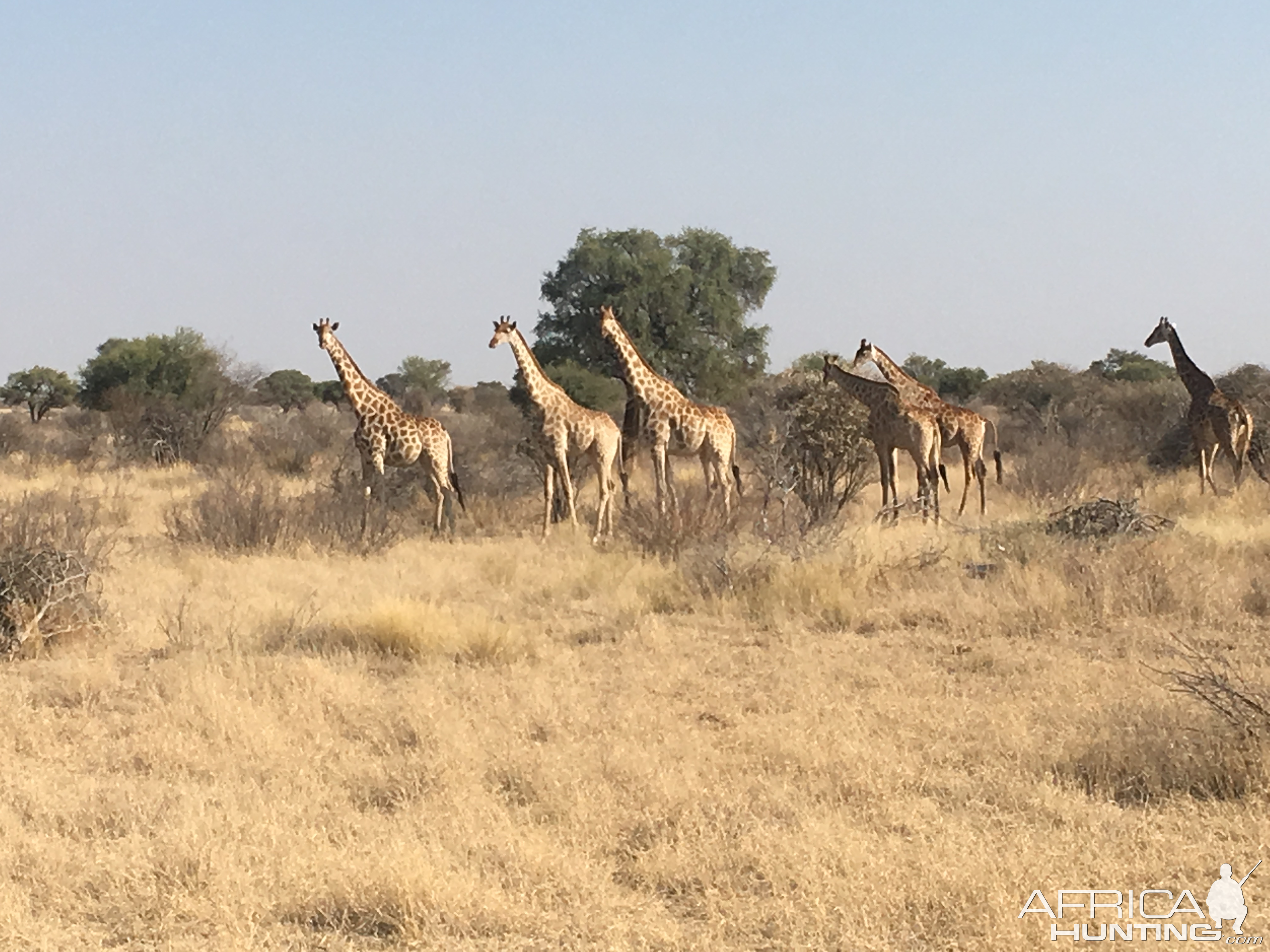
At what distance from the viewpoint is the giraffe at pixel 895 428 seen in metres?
13.4

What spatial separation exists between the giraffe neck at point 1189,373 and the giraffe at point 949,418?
2905 millimetres

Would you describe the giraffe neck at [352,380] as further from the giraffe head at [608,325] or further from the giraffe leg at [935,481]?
the giraffe leg at [935,481]

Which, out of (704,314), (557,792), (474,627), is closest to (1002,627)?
(474,627)

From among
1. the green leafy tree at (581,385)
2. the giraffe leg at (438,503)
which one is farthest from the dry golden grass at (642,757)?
the green leafy tree at (581,385)

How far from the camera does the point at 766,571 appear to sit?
9242 mm

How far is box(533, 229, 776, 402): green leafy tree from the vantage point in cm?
2419

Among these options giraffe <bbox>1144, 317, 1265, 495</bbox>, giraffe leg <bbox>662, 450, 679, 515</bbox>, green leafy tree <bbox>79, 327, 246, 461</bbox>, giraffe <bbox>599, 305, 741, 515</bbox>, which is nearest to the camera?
giraffe leg <bbox>662, 450, 679, 515</bbox>

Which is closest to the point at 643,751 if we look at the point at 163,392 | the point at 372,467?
the point at 372,467

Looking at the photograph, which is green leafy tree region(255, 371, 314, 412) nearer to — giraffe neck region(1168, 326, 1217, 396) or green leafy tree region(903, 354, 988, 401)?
green leafy tree region(903, 354, 988, 401)

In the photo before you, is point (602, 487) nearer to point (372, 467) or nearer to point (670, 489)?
point (670, 489)

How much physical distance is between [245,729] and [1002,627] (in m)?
4.58

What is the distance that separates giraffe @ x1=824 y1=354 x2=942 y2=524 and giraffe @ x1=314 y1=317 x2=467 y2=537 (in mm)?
4325

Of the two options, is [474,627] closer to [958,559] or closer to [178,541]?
[958,559]

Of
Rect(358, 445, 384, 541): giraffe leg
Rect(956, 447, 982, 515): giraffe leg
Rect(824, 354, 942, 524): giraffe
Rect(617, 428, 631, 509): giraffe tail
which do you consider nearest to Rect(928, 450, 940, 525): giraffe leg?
Rect(824, 354, 942, 524): giraffe
